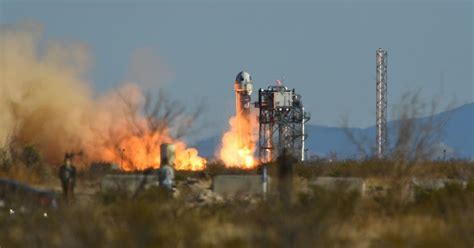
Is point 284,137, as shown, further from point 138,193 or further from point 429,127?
point 138,193

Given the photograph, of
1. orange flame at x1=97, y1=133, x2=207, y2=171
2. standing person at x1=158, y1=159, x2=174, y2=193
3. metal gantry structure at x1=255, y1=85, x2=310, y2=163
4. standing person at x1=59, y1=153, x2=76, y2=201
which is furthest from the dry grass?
metal gantry structure at x1=255, y1=85, x2=310, y2=163

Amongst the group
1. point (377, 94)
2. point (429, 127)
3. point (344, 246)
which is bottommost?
point (344, 246)

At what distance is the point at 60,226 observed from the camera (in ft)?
60.6

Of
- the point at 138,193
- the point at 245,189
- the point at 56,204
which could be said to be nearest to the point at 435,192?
the point at 245,189

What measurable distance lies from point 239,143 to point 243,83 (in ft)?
11.7

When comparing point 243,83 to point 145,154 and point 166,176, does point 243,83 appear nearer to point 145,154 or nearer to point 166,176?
point 145,154

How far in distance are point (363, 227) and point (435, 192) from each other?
6.39 metres

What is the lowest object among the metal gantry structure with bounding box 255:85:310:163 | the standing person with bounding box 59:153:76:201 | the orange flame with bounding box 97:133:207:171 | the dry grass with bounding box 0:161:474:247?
the dry grass with bounding box 0:161:474:247

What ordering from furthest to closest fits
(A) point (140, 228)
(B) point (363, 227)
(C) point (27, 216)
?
(B) point (363, 227), (C) point (27, 216), (A) point (140, 228)

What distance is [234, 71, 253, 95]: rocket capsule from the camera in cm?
7162

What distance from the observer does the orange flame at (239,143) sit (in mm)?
69812

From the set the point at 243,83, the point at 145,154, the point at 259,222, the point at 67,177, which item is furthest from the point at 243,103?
the point at 259,222

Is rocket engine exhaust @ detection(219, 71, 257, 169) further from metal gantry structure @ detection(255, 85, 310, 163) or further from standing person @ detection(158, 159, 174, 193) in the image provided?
standing person @ detection(158, 159, 174, 193)

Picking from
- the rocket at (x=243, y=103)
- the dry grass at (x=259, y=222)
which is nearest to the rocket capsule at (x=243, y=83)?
the rocket at (x=243, y=103)
